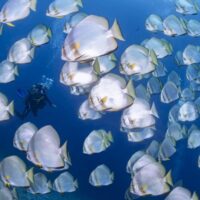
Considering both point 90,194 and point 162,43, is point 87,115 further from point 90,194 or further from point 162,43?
point 90,194

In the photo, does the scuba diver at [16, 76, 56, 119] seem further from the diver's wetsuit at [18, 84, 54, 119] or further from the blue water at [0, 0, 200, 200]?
the blue water at [0, 0, 200, 200]

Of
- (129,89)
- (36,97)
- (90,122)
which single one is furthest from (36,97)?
(90,122)

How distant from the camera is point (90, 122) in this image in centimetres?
2984

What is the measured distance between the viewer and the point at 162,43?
6.84m

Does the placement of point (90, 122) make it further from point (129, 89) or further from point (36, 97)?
point (129, 89)

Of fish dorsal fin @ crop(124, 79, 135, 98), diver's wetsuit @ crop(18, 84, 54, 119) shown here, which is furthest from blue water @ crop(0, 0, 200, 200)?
fish dorsal fin @ crop(124, 79, 135, 98)

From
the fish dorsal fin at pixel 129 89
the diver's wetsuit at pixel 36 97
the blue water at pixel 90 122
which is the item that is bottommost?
the blue water at pixel 90 122

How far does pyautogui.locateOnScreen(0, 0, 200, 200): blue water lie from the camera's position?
2022cm

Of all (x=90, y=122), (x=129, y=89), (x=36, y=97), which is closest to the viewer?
(x=129, y=89)

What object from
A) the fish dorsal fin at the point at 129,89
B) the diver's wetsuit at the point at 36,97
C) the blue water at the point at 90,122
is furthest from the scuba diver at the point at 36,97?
the fish dorsal fin at the point at 129,89

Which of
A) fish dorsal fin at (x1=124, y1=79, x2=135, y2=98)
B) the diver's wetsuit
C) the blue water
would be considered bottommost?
the blue water

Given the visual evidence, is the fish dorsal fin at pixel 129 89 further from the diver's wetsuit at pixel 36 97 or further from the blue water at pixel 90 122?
the blue water at pixel 90 122

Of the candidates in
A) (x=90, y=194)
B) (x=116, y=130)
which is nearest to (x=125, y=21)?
(x=116, y=130)

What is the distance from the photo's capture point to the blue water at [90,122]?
20219 millimetres
